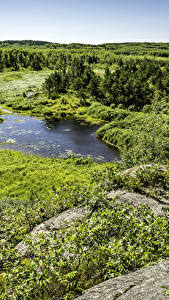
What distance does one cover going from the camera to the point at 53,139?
48.4 meters

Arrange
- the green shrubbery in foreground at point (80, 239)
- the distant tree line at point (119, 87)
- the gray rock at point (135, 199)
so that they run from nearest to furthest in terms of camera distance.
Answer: the green shrubbery in foreground at point (80, 239) < the gray rock at point (135, 199) < the distant tree line at point (119, 87)

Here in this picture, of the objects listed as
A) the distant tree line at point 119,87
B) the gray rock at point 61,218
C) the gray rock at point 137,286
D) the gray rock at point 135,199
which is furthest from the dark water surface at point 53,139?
the gray rock at point 137,286

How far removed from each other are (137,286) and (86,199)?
5.72 m

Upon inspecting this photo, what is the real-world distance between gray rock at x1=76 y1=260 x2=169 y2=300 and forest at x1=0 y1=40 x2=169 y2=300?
9.5 inches

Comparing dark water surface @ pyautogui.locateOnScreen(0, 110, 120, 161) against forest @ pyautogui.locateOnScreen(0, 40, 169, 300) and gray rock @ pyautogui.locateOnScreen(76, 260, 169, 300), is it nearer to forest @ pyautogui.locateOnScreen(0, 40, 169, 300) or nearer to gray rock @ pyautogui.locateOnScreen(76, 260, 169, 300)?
forest @ pyautogui.locateOnScreen(0, 40, 169, 300)

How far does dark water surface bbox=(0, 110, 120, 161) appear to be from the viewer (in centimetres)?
4134

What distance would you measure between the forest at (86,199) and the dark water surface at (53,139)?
9.68 ft

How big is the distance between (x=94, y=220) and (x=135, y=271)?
1990mm

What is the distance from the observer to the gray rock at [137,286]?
523cm

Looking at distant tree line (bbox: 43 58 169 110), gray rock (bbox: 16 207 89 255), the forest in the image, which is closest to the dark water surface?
the forest

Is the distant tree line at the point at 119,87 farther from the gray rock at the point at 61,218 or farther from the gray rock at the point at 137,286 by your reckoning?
the gray rock at the point at 137,286

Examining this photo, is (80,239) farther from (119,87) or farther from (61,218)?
(119,87)

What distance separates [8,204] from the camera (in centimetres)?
1981

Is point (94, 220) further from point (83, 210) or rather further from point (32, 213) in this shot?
point (32, 213)
